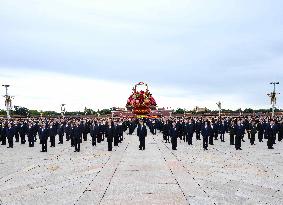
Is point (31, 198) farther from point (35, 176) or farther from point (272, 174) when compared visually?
point (272, 174)

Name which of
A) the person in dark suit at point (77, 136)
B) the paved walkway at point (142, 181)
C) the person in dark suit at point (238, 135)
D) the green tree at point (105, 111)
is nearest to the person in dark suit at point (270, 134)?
the person in dark suit at point (238, 135)

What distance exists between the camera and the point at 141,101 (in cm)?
7456

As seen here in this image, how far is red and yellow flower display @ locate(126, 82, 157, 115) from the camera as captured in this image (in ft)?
244

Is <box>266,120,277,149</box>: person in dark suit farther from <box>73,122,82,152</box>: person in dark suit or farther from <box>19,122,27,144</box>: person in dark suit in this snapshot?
<box>19,122,27,144</box>: person in dark suit

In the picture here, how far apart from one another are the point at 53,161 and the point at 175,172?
6.75 meters

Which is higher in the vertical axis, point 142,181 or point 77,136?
point 77,136

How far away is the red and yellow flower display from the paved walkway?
55970 millimetres

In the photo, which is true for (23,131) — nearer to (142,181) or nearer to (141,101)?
(142,181)

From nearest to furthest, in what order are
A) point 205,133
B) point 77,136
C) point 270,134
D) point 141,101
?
point 77,136 < point 205,133 < point 270,134 < point 141,101

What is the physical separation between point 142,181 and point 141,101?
62344 millimetres

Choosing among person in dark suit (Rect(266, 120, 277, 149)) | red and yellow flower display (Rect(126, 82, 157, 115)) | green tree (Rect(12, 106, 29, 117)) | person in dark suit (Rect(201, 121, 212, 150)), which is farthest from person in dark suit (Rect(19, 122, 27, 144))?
green tree (Rect(12, 106, 29, 117))

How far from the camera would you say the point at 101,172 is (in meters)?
14.3

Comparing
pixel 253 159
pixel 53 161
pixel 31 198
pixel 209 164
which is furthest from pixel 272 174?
pixel 53 161

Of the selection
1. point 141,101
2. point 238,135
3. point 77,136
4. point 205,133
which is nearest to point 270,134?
point 238,135
